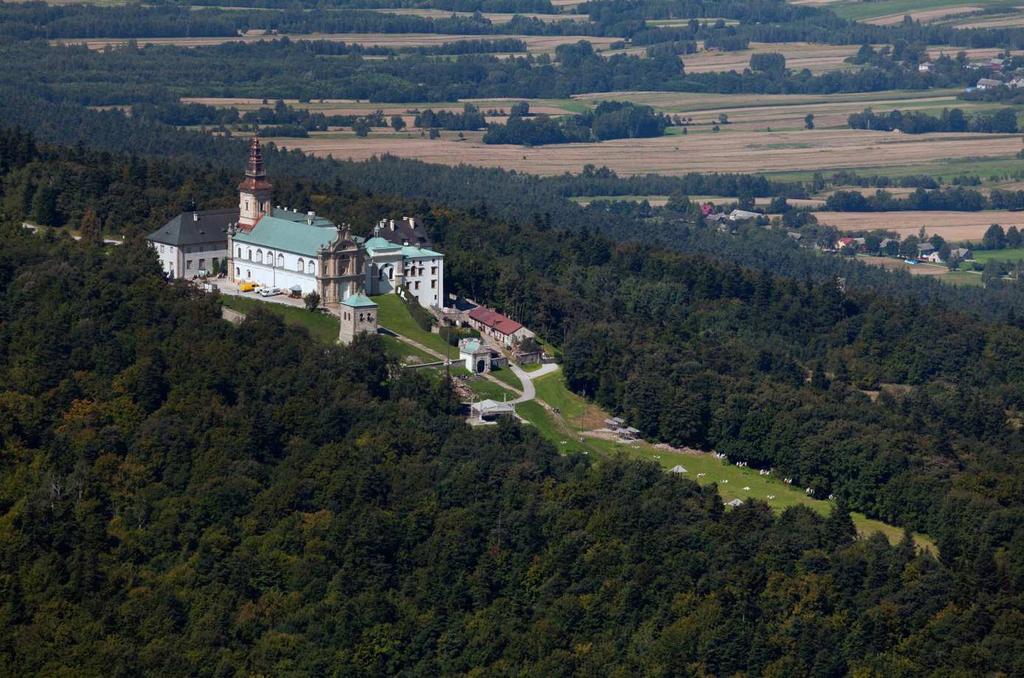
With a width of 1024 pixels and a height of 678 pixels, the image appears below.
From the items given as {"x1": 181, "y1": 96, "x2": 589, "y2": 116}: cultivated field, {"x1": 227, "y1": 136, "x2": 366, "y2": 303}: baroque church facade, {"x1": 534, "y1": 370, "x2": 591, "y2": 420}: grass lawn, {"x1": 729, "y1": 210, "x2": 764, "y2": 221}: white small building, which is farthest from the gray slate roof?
{"x1": 181, "y1": 96, "x2": 589, "y2": 116}: cultivated field

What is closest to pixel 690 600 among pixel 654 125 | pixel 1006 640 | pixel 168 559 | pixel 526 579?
pixel 526 579

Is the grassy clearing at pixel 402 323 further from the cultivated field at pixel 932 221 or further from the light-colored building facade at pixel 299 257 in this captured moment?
the cultivated field at pixel 932 221

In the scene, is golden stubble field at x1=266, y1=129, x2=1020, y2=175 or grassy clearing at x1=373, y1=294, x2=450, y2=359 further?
golden stubble field at x1=266, y1=129, x2=1020, y2=175

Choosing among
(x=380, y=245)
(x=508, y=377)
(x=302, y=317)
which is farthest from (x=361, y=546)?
(x=380, y=245)

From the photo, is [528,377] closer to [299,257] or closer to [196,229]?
[299,257]

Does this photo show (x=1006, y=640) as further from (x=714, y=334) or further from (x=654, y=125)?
(x=654, y=125)

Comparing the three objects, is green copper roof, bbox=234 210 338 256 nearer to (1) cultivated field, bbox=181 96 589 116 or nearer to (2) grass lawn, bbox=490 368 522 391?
(2) grass lawn, bbox=490 368 522 391
